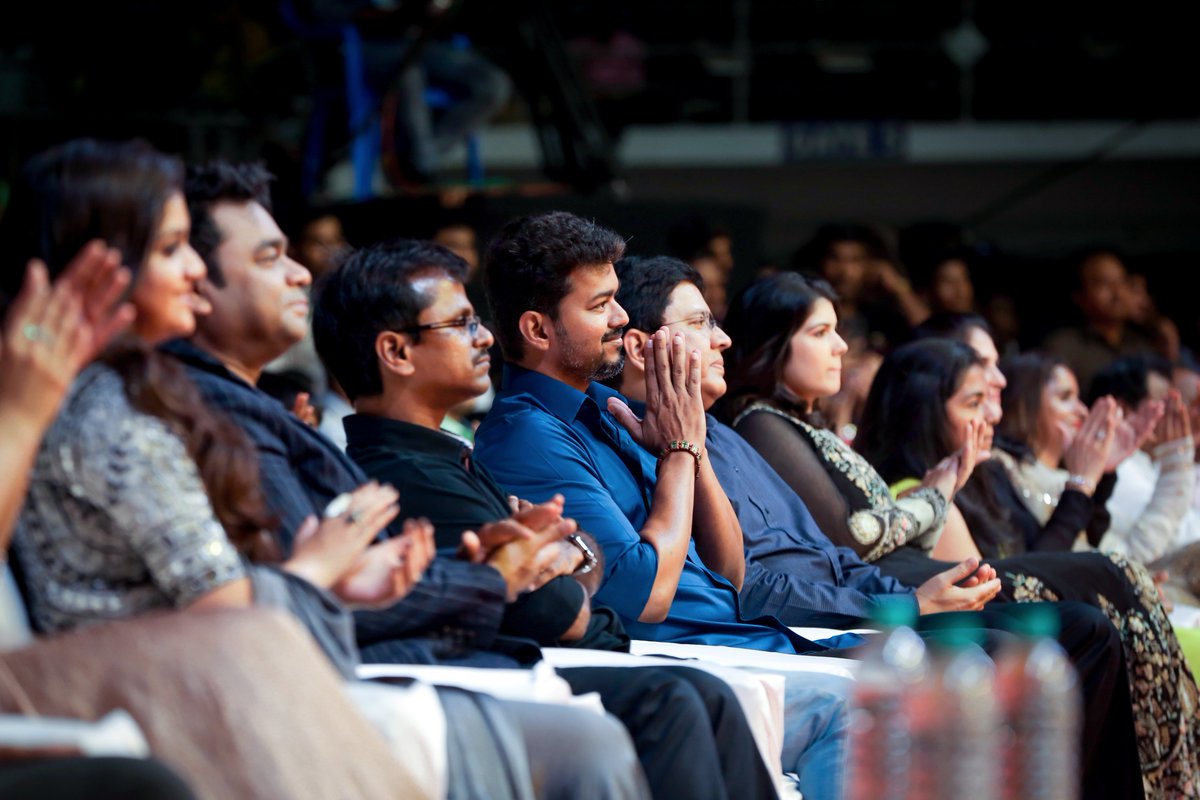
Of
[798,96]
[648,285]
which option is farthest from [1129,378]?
[798,96]

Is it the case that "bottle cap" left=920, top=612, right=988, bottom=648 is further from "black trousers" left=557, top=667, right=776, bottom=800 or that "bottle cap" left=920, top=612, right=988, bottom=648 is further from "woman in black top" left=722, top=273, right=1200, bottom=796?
"black trousers" left=557, top=667, right=776, bottom=800

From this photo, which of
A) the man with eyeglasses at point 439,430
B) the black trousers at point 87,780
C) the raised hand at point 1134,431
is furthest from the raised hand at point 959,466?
the black trousers at point 87,780

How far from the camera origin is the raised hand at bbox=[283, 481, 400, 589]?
2115 millimetres

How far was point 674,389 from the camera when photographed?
3094mm

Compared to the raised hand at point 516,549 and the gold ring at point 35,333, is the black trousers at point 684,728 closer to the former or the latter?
the raised hand at point 516,549

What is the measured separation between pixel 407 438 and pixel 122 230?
776 millimetres

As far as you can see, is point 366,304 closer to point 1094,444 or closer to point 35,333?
point 35,333

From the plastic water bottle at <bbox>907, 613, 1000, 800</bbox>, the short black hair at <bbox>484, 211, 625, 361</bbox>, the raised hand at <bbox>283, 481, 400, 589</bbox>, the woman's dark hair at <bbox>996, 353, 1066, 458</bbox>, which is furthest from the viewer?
the woman's dark hair at <bbox>996, 353, 1066, 458</bbox>

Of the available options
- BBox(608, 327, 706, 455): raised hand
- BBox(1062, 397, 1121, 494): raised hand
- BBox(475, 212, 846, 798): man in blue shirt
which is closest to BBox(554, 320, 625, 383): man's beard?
BBox(475, 212, 846, 798): man in blue shirt

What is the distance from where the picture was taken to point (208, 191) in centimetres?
247

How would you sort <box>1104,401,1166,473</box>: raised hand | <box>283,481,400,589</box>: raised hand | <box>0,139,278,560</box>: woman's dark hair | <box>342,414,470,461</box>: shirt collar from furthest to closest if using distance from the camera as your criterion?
<box>1104,401,1166,473</box>: raised hand < <box>342,414,470,461</box>: shirt collar < <box>283,481,400,589</box>: raised hand < <box>0,139,278,560</box>: woman's dark hair

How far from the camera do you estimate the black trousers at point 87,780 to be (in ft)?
5.32

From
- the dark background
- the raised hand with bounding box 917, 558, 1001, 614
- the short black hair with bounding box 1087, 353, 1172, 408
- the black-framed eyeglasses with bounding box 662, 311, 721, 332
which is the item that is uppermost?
the dark background

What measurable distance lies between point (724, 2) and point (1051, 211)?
98.3 inches
